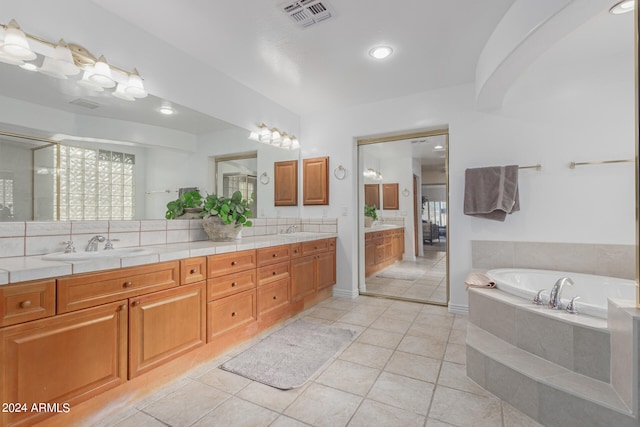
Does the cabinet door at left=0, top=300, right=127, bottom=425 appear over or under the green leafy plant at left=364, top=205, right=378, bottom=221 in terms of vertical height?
under

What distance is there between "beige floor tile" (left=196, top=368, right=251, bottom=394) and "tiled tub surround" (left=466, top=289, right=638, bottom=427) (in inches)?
57.6

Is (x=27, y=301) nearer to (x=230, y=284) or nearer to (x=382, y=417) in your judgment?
(x=230, y=284)

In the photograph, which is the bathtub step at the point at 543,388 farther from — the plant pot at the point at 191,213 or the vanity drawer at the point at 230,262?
the plant pot at the point at 191,213

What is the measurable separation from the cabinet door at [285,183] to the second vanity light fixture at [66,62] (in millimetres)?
1884

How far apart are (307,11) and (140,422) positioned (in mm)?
2611

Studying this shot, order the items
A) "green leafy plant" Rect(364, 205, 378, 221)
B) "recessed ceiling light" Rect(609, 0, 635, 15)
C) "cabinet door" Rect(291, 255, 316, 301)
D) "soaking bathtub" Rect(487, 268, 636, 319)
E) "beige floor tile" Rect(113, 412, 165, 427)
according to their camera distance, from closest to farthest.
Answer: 1. "beige floor tile" Rect(113, 412, 165, 427)
2. "recessed ceiling light" Rect(609, 0, 635, 15)
3. "soaking bathtub" Rect(487, 268, 636, 319)
4. "cabinet door" Rect(291, 255, 316, 301)
5. "green leafy plant" Rect(364, 205, 378, 221)

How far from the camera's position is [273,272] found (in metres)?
2.71

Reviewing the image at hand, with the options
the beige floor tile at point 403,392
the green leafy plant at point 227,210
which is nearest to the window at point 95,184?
the green leafy plant at point 227,210

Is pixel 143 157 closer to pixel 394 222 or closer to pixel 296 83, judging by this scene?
pixel 296 83

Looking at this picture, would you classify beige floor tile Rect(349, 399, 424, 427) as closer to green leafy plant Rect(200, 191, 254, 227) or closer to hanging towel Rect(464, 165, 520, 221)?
green leafy plant Rect(200, 191, 254, 227)

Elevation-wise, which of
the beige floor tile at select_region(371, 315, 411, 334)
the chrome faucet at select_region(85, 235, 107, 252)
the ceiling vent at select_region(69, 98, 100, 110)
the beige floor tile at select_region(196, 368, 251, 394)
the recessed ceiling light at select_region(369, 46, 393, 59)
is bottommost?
the beige floor tile at select_region(371, 315, 411, 334)

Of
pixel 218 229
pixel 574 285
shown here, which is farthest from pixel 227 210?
pixel 574 285

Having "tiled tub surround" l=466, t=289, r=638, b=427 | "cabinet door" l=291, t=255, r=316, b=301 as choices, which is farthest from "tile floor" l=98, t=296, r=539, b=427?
"cabinet door" l=291, t=255, r=316, b=301

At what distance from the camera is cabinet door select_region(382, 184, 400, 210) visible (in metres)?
5.82
